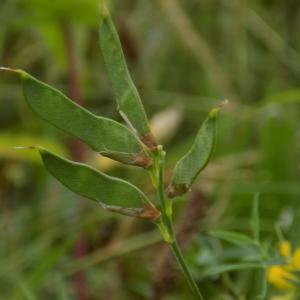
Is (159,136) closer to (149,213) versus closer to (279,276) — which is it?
(279,276)

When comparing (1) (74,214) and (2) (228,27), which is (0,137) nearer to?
(1) (74,214)

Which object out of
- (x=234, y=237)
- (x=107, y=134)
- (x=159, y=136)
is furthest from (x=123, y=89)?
(x=159, y=136)

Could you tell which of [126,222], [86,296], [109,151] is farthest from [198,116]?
[109,151]

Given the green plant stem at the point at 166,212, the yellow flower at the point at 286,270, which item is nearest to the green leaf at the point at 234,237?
the yellow flower at the point at 286,270

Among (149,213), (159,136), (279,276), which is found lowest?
(159,136)

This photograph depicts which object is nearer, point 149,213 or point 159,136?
point 149,213

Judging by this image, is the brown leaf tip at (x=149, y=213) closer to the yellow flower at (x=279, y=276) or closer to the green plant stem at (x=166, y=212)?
the green plant stem at (x=166, y=212)

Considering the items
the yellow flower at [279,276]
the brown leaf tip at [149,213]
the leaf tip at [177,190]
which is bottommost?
the yellow flower at [279,276]
